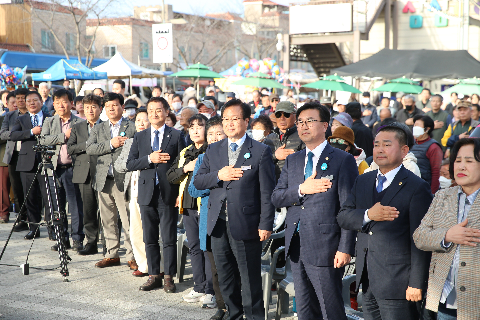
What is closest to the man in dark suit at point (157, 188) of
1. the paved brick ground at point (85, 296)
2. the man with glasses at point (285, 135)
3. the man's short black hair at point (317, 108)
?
the paved brick ground at point (85, 296)

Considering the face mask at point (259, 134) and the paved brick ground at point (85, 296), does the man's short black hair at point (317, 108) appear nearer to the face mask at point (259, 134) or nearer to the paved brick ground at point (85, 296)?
the paved brick ground at point (85, 296)

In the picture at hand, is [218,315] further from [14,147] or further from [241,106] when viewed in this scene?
[14,147]

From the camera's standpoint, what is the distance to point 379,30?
3234 centimetres

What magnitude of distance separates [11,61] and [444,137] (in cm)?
2421

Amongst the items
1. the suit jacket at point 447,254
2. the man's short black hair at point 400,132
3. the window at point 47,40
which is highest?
the window at point 47,40

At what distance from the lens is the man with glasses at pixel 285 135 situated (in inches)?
226

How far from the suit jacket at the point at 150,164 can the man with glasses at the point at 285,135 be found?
1097mm

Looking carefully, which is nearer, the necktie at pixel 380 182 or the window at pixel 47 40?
the necktie at pixel 380 182

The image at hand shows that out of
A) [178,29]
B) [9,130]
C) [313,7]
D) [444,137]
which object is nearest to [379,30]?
[313,7]

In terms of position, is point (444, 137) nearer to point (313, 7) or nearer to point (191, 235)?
point (191, 235)

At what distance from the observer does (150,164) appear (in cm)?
571

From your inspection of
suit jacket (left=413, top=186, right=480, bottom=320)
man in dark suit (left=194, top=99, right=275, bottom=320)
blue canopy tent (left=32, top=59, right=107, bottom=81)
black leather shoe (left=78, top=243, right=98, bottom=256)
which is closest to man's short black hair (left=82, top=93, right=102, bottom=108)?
black leather shoe (left=78, top=243, right=98, bottom=256)

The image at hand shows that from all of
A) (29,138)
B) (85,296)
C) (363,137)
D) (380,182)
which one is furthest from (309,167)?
(29,138)

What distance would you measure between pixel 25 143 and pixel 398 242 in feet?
22.1
